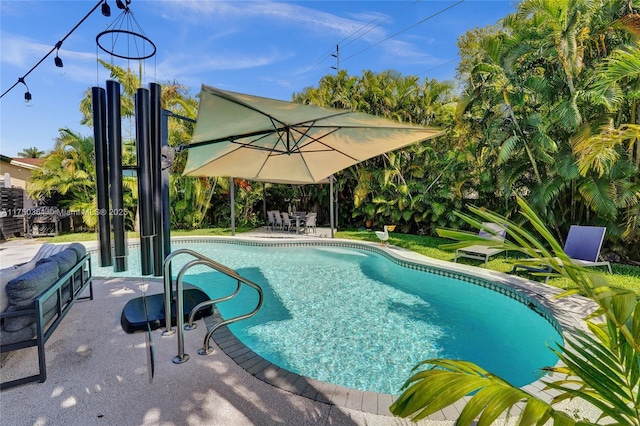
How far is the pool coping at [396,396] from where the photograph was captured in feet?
9.20

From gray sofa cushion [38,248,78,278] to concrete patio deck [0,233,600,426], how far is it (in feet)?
2.94

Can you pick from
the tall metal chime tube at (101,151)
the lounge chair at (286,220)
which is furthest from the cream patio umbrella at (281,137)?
the lounge chair at (286,220)

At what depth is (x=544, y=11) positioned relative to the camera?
786cm

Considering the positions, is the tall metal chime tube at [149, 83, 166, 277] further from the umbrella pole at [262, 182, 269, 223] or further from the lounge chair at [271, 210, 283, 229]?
the umbrella pole at [262, 182, 269, 223]

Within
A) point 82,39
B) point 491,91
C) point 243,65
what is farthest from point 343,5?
point 82,39

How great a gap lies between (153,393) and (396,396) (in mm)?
2321

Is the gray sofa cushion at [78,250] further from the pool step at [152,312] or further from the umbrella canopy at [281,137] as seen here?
the umbrella canopy at [281,137]

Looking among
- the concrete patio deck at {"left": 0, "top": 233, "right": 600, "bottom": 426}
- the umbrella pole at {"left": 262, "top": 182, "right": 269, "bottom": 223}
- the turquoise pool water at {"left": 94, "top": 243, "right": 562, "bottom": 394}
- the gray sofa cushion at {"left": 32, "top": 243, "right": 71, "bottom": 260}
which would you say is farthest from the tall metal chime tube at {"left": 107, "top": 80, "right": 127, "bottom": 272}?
the umbrella pole at {"left": 262, "top": 182, "right": 269, "bottom": 223}

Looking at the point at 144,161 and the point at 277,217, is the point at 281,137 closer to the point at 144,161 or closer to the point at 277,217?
the point at 144,161

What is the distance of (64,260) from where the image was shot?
4117 mm

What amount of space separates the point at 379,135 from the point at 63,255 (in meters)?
4.80

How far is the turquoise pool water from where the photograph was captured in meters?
4.27

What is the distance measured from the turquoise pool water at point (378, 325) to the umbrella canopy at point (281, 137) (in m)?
2.81

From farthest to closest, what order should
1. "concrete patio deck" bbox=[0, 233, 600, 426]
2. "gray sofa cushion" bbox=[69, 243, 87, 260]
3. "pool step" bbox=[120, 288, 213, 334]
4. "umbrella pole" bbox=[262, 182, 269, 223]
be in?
"umbrella pole" bbox=[262, 182, 269, 223]
"gray sofa cushion" bbox=[69, 243, 87, 260]
"pool step" bbox=[120, 288, 213, 334]
"concrete patio deck" bbox=[0, 233, 600, 426]
